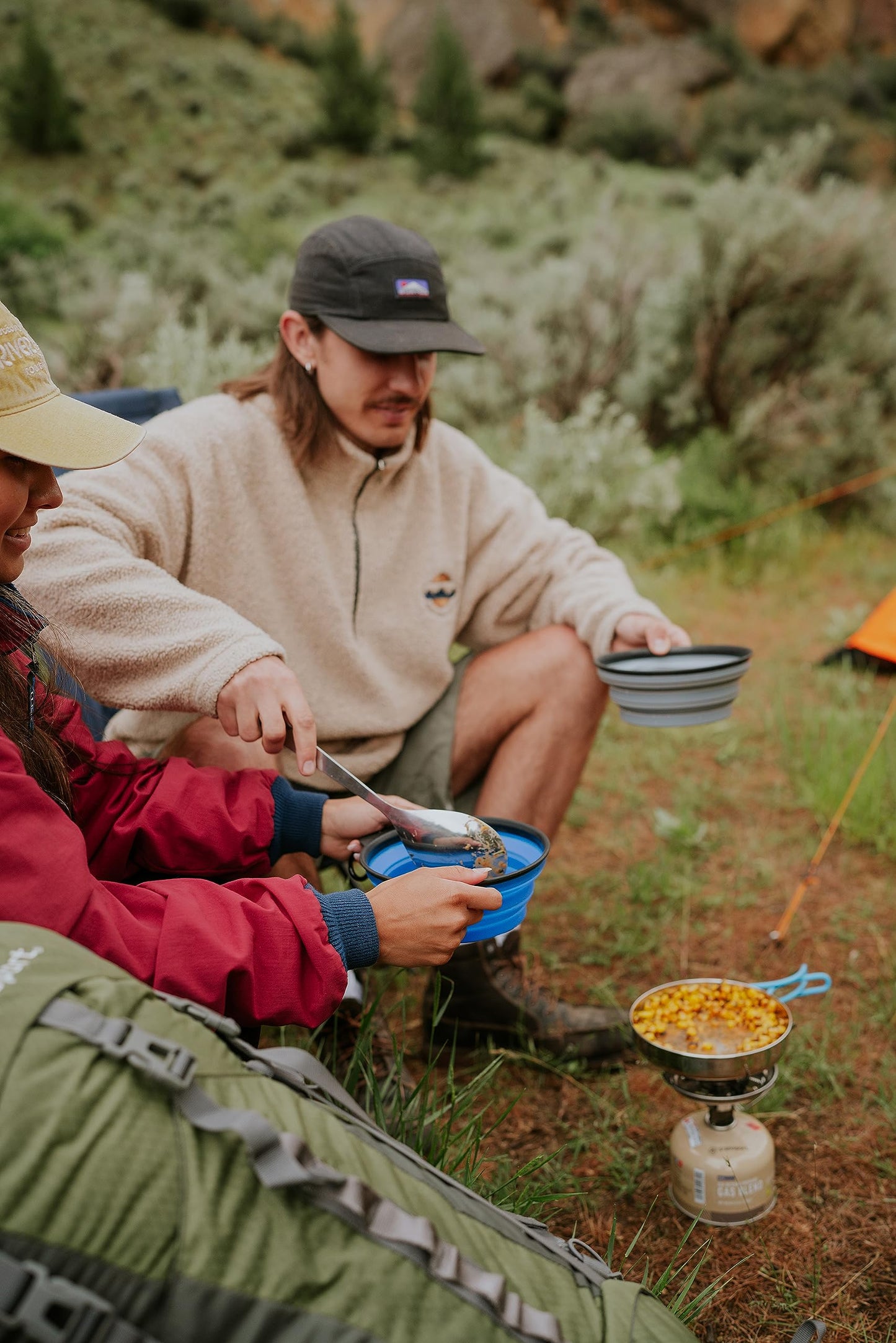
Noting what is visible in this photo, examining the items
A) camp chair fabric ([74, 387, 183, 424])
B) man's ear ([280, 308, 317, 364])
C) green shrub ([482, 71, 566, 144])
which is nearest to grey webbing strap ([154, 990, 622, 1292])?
man's ear ([280, 308, 317, 364])

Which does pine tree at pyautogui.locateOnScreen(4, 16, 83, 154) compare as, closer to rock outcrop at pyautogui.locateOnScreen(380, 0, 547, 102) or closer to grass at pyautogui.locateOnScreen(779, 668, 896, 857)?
rock outcrop at pyautogui.locateOnScreen(380, 0, 547, 102)

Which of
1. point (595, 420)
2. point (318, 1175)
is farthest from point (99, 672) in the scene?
point (595, 420)

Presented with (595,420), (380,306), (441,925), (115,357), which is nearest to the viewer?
Answer: (441,925)

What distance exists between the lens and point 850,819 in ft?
10.2

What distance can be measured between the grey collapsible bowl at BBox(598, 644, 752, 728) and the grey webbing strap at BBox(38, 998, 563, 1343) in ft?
4.01

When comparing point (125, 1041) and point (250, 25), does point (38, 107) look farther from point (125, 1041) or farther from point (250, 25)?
point (125, 1041)

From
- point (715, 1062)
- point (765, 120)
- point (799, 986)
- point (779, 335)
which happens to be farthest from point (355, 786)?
point (765, 120)

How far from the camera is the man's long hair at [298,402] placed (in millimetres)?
2293

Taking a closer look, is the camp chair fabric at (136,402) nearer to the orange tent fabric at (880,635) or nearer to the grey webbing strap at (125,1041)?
the grey webbing strap at (125,1041)

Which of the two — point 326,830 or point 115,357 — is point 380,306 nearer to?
point 326,830

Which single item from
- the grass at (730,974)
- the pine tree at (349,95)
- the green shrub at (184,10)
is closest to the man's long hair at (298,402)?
the grass at (730,974)

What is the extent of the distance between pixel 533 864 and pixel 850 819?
1853 millimetres

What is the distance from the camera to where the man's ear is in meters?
2.28

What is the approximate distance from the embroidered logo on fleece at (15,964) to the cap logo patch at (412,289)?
1600mm
